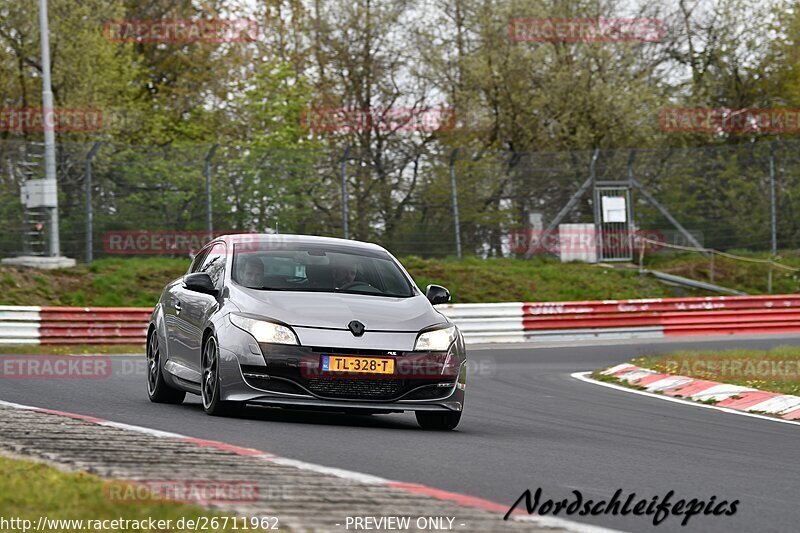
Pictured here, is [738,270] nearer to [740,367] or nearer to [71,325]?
[740,367]

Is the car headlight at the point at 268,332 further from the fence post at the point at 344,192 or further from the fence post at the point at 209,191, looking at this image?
the fence post at the point at 344,192

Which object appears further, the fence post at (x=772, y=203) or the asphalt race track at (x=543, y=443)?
the fence post at (x=772, y=203)

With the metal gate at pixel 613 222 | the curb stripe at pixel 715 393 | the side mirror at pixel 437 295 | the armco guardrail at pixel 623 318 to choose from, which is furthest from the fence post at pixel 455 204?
the side mirror at pixel 437 295

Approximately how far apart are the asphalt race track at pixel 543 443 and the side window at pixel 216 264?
1115 mm

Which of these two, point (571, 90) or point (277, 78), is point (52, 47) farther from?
point (571, 90)

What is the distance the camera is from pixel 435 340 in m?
10.0

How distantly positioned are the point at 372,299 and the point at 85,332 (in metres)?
14.0

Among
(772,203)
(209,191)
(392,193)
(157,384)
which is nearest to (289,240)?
(157,384)

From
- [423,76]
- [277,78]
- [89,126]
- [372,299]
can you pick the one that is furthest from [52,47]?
[372,299]

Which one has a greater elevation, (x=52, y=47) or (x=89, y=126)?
(x=52, y=47)

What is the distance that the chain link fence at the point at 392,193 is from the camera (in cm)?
2816

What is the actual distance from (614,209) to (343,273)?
2268cm

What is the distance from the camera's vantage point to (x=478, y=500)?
244 inches

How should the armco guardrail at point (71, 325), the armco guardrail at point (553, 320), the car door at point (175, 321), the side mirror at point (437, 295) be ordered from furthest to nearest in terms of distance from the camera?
1. the armco guardrail at point (553, 320)
2. the armco guardrail at point (71, 325)
3. the car door at point (175, 321)
4. the side mirror at point (437, 295)
